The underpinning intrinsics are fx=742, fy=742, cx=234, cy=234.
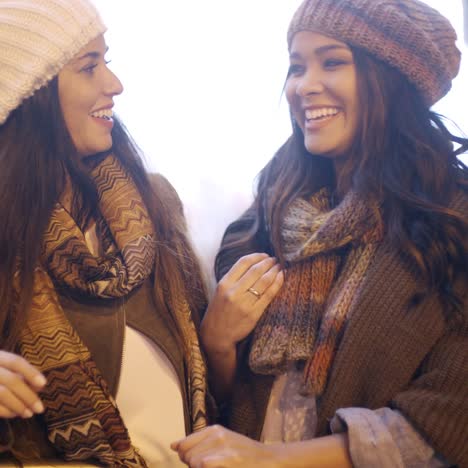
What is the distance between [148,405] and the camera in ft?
4.32

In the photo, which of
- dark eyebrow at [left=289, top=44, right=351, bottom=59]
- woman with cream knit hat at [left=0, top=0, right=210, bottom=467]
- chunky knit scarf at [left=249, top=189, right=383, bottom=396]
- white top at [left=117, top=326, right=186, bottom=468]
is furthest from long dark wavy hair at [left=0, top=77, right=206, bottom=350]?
dark eyebrow at [left=289, top=44, right=351, bottom=59]

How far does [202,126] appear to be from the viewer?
1.85 metres

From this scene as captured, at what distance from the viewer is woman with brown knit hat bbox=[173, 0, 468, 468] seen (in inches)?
46.5

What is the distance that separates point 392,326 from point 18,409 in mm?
611

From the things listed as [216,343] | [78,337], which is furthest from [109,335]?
[216,343]

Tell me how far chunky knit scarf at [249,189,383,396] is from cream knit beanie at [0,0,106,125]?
54 cm

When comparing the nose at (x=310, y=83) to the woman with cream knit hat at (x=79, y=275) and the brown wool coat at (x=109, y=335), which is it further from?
the brown wool coat at (x=109, y=335)

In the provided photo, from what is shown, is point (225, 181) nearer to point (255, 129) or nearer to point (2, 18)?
point (255, 129)

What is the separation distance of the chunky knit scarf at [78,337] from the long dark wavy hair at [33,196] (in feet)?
0.09

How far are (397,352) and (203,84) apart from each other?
93 cm

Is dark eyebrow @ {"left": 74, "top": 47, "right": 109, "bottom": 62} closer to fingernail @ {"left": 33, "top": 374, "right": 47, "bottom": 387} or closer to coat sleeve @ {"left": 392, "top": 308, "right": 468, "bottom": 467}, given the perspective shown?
fingernail @ {"left": 33, "top": 374, "right": 47, "bottom": 387}

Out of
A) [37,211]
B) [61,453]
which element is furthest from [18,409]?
[37,211]

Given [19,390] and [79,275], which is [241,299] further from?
[19,390]

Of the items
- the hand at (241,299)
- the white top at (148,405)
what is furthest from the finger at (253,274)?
the white top at (148,405)
